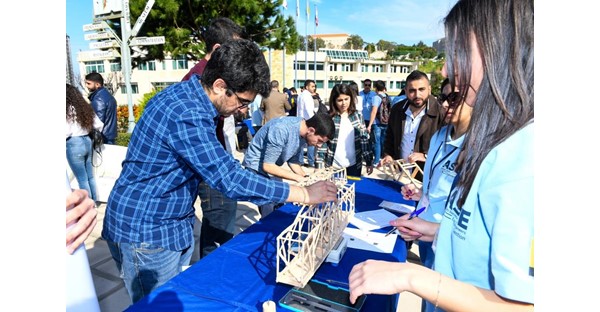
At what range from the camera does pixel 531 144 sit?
2.40 feet

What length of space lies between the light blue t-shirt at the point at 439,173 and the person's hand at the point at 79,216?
142 centimetres

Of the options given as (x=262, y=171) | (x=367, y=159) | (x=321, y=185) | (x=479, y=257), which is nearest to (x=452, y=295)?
(x=479, y=257)

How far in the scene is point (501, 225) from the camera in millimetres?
709

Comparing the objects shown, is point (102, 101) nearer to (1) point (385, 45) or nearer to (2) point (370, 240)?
(2) point (370, 240)

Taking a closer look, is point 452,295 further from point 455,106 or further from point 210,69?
point 210,69

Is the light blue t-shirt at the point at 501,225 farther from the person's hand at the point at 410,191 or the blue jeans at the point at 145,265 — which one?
the person's hand at the point at 410,191

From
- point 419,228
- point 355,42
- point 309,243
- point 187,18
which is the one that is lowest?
point 309,243

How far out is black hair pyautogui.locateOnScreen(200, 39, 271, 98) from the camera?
160 centimetres

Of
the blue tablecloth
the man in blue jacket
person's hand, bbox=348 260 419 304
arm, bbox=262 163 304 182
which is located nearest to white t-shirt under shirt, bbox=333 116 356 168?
arm, bbox=262 163 304 182

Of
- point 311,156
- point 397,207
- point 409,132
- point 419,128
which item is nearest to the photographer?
point 397,207

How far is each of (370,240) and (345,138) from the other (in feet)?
7.07

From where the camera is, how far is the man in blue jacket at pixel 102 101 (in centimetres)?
499

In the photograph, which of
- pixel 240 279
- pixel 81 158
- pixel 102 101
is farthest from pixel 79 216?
pixel 102 101

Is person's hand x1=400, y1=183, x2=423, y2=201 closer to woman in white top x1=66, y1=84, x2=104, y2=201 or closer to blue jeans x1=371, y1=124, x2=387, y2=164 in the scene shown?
woman in white top x1=66, y1=84, x2=104, y2=201
